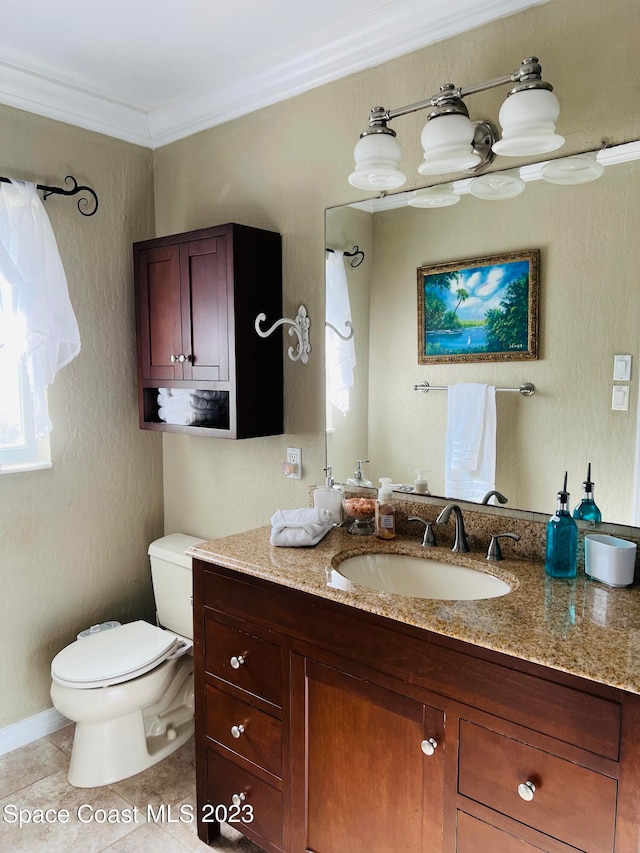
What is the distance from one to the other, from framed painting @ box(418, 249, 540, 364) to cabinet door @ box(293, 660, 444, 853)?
0.96 m

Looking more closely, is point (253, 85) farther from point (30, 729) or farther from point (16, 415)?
point (30, 729)

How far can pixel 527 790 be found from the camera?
1184mm

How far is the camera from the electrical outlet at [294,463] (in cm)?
230

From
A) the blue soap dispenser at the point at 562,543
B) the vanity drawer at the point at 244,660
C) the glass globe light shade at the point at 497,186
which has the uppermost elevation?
the glass globe light shade at the point at 497,186

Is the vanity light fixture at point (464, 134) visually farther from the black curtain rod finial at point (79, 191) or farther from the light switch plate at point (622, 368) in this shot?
the black curtain rod finial at point (79, 191)

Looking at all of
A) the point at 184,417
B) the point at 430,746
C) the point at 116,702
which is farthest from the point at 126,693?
the point at 430,746

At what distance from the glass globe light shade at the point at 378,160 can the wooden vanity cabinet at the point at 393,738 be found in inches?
46.9

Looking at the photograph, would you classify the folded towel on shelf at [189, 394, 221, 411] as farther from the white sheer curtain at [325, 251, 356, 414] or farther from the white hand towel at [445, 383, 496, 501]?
the white hand towel at [445, 383, 496, 501]

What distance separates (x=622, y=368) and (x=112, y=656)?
1899mm

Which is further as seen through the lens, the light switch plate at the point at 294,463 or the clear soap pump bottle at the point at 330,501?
the light switch plate at the point at 294,463

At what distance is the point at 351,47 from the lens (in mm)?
1977

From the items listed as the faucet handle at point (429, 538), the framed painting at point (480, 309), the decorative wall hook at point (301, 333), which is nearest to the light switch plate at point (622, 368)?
the framed painting at point (480, 309)

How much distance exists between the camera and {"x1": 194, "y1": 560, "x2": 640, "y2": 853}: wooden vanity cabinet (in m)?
1.13

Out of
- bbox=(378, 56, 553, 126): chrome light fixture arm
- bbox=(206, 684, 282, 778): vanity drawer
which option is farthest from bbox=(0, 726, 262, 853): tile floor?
bbox=(378, 56, 553, 126): chrome light fixture arm
